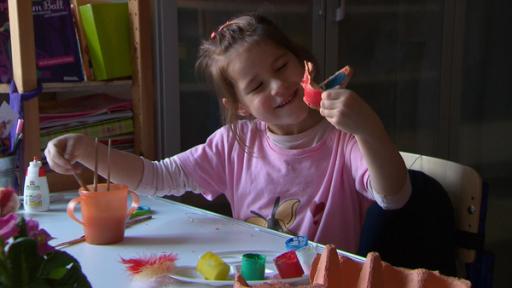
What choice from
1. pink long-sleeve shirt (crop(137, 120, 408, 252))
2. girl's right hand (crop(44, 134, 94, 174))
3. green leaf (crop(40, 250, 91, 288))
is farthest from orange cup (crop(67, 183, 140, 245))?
green leaf (crop(40, 250, 91, 288))

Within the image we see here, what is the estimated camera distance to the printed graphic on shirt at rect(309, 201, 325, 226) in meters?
1.22

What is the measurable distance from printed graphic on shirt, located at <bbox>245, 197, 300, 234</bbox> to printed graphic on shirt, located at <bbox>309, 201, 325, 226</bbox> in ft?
0.11

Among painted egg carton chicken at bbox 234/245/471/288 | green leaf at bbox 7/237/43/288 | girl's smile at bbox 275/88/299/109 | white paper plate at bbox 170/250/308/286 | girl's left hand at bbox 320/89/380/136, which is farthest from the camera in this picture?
girl's smile at bbox 275/88/299/109

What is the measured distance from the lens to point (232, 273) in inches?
32.0

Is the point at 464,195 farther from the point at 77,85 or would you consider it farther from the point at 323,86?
the point at 77,85

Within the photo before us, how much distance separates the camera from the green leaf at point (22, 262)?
1.35 feet

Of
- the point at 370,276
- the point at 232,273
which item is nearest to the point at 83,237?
the point at 232,273

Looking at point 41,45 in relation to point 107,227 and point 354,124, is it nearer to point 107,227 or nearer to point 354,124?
point 107,227

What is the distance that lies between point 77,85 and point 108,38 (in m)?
0.16

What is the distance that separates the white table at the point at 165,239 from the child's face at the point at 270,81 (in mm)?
250

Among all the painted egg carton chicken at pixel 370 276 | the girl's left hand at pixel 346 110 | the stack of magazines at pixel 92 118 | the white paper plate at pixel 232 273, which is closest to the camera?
the painted egg carton chicken at pixel 370 276

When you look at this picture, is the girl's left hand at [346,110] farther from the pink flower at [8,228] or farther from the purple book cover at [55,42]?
the purple book cover at [55,42]

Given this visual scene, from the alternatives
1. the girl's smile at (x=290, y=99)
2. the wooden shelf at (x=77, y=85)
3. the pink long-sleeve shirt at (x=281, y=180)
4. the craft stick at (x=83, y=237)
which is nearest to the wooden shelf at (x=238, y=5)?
the wooden shelf at (x=77, y=85)

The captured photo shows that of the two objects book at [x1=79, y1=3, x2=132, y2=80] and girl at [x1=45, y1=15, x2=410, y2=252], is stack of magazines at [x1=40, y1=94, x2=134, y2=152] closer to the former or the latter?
book at [x1=79, y1=3, x2=132, y2=80]
